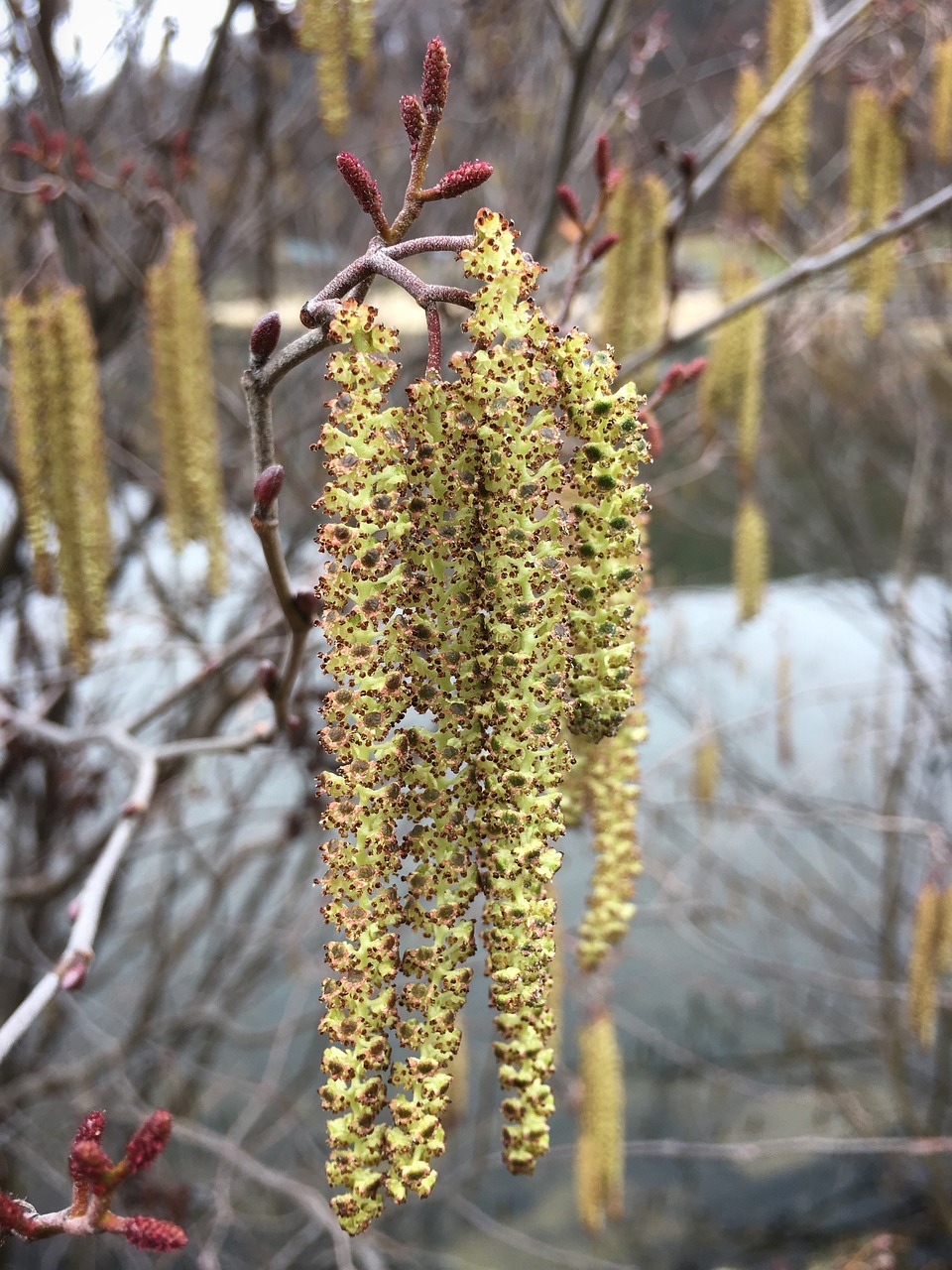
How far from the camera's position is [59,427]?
1.24m

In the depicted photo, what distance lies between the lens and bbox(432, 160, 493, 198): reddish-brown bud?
0.55 metres

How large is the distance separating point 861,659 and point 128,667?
409 cm

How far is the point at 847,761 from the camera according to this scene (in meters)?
4.15

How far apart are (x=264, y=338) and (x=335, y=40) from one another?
53.9 inches

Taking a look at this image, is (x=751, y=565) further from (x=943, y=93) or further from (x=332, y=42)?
(x=332, y=42)

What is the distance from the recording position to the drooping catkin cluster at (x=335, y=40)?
5.47ft

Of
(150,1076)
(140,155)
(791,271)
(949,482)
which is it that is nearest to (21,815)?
(150,1076)

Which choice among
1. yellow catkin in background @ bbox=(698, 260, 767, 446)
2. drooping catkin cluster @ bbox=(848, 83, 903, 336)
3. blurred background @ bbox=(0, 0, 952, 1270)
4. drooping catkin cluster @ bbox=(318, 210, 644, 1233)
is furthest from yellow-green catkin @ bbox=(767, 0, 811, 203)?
drooping catkin cluster @ bbox=(318, 210, 644, 1233)

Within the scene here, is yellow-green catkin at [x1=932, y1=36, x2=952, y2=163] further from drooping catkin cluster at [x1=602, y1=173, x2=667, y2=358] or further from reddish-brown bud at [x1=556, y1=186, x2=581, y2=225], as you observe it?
reddish-brown bud at [x1=556, y1=186, x2=581, y2=225]

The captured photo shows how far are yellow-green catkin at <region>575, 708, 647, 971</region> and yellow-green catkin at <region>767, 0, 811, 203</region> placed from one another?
4.82ft

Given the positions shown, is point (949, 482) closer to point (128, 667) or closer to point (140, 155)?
point (140, 155)

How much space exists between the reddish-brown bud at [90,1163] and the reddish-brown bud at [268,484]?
395 mm

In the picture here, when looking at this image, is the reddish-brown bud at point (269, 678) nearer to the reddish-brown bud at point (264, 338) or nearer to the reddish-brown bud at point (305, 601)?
the reddish-brown bud at point (305, 601)

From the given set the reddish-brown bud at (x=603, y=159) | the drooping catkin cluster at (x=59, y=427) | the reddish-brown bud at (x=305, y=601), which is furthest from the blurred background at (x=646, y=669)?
the reddish-brown bud at (x=305, y=601)
